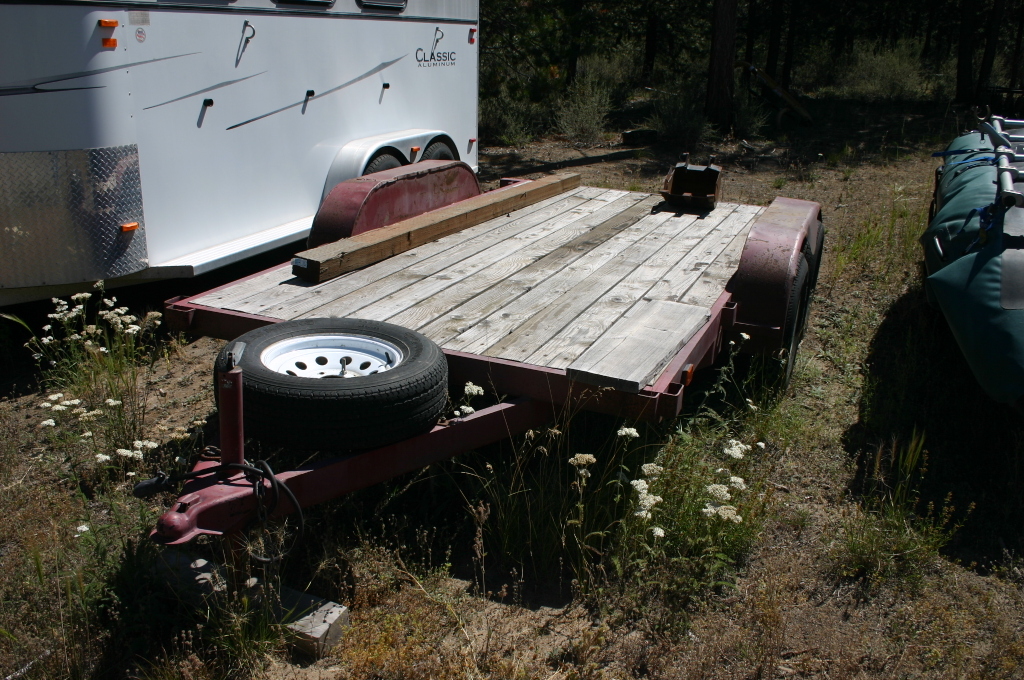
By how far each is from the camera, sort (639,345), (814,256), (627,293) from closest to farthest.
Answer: (639,345) < (627,293) < (814,256)

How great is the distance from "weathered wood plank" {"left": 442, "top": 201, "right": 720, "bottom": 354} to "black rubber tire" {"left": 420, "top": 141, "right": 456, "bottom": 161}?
259cm

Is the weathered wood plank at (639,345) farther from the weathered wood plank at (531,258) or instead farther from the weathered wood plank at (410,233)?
the weathered wood plank at (410,233)

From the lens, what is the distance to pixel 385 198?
15.9ft

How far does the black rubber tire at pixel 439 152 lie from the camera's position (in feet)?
23.7

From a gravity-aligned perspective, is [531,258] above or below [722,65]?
below

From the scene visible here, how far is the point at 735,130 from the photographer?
13.6 m

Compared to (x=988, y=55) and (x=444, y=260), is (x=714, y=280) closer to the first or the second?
(x=444, y=260)

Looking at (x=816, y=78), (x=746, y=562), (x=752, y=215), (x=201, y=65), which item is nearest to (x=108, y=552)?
(x=746, y=562)

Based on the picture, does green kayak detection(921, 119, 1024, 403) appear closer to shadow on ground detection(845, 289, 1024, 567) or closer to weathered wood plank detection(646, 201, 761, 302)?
shadow on ground detection(845, 289, 1024, 567)

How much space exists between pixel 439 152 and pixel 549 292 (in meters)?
3.87

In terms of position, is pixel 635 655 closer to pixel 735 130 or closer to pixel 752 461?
pixel 752 461

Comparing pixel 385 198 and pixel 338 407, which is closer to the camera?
pixel 338 407

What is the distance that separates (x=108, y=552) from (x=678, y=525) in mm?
2032

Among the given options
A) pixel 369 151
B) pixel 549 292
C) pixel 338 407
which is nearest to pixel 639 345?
pixel 549 292
